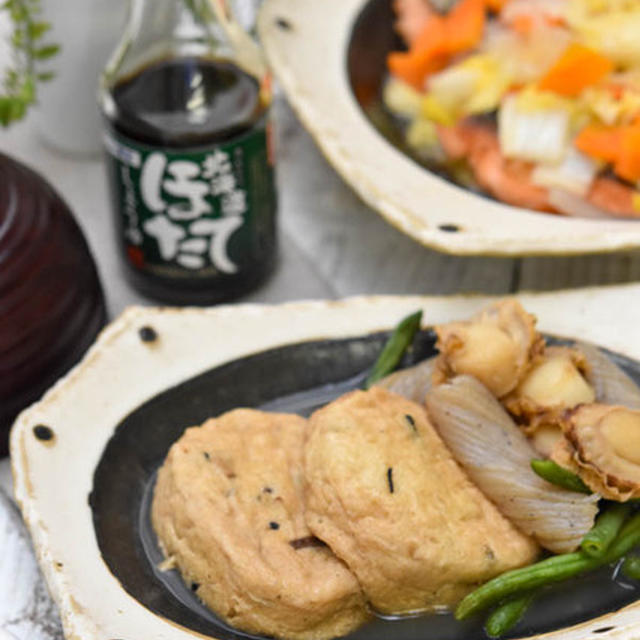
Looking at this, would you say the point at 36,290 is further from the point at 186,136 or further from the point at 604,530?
the point at 604,530

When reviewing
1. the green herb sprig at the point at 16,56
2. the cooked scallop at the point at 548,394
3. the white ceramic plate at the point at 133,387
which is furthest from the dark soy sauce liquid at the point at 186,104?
the cooked scallop at the point at 548,394

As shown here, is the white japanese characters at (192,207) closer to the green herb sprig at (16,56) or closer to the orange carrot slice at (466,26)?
the green herb sprig at (16,56)

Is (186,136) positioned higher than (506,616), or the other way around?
(186,136)

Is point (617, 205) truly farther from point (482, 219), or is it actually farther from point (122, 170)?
point (122, 170)

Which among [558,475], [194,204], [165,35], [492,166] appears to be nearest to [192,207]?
[194,204]

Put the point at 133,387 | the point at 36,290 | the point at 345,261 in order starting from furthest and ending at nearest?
the point at 345,261
the point at 36,290
the point at 133,387

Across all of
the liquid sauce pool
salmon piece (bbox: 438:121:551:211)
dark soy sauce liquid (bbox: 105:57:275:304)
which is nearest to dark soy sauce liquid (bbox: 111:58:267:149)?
dark soy sauce liquid (bbox: 105:57:275:304)

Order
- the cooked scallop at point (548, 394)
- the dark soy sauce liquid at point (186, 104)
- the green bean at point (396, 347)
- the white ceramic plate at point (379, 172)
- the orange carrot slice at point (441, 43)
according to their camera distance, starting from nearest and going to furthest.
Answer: the cooked scallop at point (548, 394) < the green bean at point (396, 347) < the white ceramic plate at point (379, 172) < the dark soy sauce liquid at point (186, 104) < the orange carrot slice at point (441, 43)
